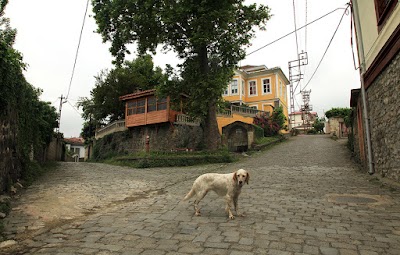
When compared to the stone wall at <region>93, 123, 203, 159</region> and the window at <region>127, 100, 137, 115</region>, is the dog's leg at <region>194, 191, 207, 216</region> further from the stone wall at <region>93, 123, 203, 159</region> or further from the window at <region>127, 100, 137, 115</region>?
the window at <region>127, 100, 137, 115</region>

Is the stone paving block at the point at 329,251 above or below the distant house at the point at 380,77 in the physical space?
below

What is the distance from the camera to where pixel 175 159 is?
57.5ft

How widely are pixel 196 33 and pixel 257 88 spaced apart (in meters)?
22.2

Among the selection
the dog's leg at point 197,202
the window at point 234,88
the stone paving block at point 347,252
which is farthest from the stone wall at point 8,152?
the window at point 234,88

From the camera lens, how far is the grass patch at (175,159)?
17312 millimetres

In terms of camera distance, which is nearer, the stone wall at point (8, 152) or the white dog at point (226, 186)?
the white dog at point (226, 186)

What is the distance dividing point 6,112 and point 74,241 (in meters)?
5.78

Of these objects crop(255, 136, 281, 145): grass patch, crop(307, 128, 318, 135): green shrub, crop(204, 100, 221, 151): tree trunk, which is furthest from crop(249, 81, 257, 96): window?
crop(204, 100, 221, 151): tree trunk

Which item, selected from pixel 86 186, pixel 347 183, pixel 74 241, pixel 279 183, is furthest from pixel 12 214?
pixel 347 183

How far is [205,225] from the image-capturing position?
474 cm

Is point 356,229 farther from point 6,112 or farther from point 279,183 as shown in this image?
point 6,112

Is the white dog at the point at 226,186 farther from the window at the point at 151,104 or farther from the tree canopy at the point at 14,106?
the window at the point at 151,104

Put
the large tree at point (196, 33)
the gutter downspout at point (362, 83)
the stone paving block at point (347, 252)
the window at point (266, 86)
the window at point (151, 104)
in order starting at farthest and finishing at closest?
the window at point (266, 86)
the window at point (151, 104)
the large tree at point (196, 33)
the gutter downspout at point (362, 83)
the stone paving block at point (347, 252)

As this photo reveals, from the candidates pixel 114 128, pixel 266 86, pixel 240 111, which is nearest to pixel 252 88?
pixel 266 86
